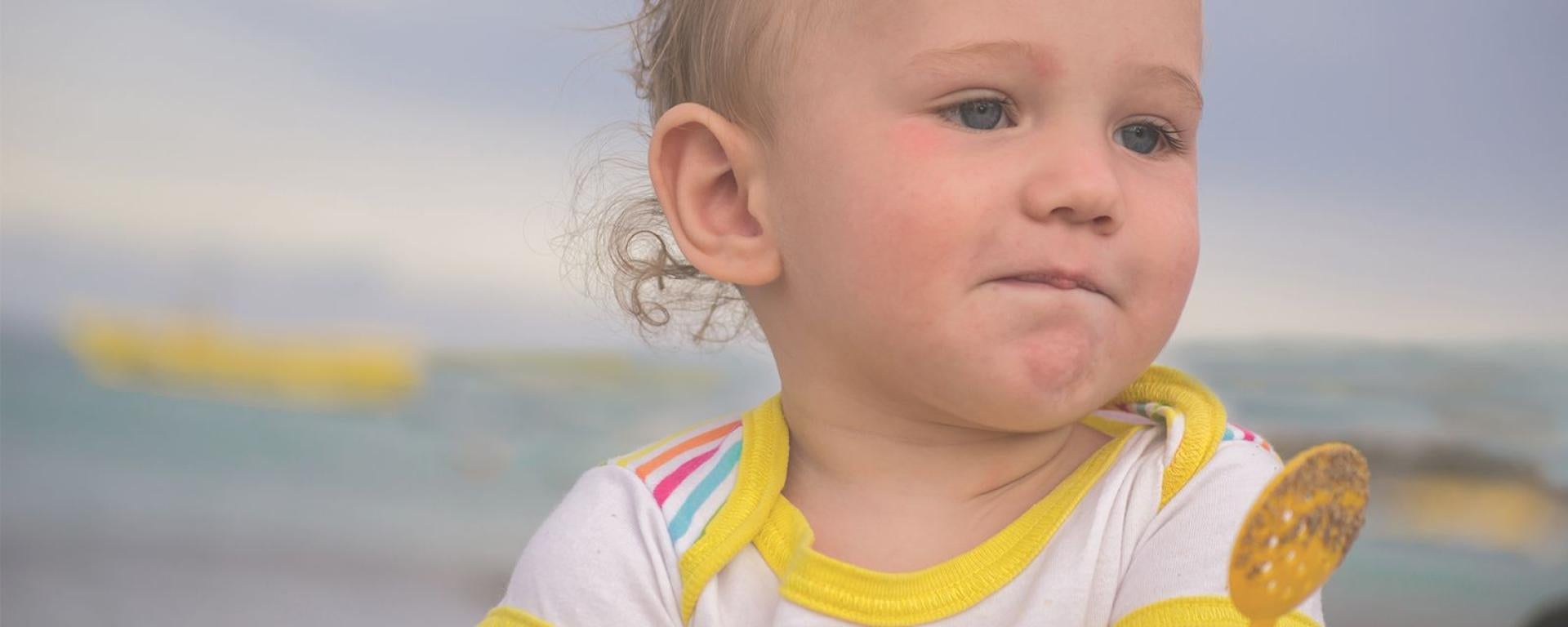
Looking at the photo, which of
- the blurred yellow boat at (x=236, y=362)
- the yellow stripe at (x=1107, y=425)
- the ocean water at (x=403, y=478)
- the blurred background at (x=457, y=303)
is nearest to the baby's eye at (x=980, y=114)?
the yellow stripe at (x=1107, y=425)

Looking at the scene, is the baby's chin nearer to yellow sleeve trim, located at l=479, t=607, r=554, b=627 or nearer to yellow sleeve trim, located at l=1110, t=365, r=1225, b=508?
yellow sleeve trim, located at l=1110, t=365, r=1225, b=508

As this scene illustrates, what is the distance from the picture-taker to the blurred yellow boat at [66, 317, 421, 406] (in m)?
1.77

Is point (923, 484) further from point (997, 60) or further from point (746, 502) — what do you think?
point (997, 60)

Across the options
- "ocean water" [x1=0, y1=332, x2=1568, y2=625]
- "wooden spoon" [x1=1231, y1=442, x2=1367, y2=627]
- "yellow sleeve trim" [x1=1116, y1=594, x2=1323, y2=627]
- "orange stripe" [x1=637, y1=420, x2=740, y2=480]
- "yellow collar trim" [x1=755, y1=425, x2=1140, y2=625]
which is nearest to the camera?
"wooden spoon" [x1=1231, y1=442, x2=1367, y2=627]

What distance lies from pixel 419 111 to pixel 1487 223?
1.12 m

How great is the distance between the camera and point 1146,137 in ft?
3.16

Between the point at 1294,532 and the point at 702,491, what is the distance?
0.41 meters

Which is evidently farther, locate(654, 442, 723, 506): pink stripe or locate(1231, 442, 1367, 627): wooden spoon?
locate(654, 442, 723, 506): pink stripe

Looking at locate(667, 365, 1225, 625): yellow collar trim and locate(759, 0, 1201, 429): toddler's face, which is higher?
locate(759, 0, 1201, 429): toddler's face

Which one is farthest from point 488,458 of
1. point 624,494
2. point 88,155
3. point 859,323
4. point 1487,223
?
point 1487,223

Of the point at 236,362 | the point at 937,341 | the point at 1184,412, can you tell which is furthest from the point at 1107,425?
the point at 236,362

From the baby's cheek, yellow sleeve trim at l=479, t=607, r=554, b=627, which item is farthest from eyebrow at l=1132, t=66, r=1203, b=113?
yellow sleeve trim at l=479, t=607, r=554, b=627

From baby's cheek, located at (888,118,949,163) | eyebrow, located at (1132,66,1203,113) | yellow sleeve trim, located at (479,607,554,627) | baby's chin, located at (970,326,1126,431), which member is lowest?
yellow sleeve trim, located at (479,607,554,627)

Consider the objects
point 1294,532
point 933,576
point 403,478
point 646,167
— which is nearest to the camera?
point 1294,532
